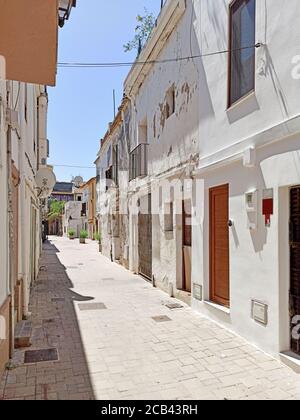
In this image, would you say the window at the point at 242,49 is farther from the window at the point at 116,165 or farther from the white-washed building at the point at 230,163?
the window at the point at 116,165

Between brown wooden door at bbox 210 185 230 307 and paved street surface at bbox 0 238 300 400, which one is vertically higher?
brown wooden door at bbox 210 185 230 307

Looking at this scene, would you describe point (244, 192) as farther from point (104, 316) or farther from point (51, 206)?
point (51, 206)

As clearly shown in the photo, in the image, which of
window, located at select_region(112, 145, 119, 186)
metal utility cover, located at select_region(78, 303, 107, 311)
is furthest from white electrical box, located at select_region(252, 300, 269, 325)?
window, located at select_region(112, 145, 119, 186)

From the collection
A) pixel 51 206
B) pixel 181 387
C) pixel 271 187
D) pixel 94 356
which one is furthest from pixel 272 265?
pixel 51 206

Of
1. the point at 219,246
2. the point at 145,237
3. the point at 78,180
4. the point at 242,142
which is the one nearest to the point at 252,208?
the point at 242,142

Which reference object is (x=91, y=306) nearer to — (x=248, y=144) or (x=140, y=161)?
(x=248, y=144)

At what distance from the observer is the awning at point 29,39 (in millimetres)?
3439

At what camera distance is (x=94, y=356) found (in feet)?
16.1

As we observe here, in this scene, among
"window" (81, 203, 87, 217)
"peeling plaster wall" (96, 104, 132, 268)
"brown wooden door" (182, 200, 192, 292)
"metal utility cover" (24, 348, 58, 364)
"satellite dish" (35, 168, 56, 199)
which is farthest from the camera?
"window" (81, 203, 87, 217)

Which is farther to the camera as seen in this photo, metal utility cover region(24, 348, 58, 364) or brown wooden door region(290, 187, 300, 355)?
metal utility cover region(24, 348, 58, 364)

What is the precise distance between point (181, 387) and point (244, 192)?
3022 millimetres

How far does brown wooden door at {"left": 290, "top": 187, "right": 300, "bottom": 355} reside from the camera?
4500mm

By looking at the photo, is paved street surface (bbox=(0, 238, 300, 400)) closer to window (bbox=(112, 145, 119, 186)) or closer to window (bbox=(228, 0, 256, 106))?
window (bbox=(228, 0, 256, 106))

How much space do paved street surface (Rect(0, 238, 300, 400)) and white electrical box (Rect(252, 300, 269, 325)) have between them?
437 millimetres
